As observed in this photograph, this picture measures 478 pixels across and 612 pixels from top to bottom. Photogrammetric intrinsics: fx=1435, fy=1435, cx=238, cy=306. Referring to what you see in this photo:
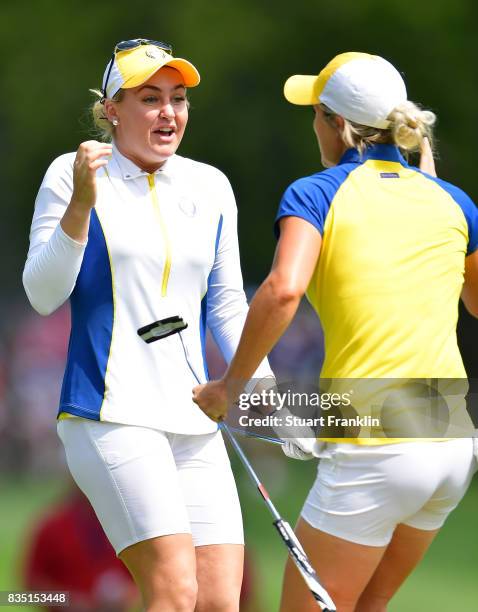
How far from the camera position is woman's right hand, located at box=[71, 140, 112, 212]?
4121 millimetres

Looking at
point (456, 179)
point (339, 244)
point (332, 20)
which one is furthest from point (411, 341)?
point (332, 20)

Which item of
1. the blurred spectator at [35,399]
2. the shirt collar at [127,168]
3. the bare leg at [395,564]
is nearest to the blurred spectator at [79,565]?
the bare leg at [395,564]

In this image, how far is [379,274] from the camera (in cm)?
406

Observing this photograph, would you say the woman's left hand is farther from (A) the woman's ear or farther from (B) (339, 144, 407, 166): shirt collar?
(A) the woman's ear

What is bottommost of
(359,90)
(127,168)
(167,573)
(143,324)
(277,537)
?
(277,537)

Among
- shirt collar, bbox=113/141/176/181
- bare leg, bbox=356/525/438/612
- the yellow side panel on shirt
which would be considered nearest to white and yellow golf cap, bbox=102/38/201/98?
shirt collar, bbox=113/141/176/181

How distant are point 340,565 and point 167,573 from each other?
49cm

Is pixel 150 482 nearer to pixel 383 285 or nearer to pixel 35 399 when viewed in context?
pixel 383 285

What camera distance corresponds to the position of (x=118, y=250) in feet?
14.1

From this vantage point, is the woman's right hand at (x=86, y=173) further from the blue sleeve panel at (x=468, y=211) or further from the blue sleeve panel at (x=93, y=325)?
the blue sleeve panel at (x=468, y=211)

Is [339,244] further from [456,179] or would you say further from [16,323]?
[16,323]

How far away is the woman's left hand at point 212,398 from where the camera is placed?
423cm

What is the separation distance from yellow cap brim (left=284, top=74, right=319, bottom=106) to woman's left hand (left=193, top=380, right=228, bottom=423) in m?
0.91

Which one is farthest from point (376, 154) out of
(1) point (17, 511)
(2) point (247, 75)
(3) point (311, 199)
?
(2) point (247, 75)
